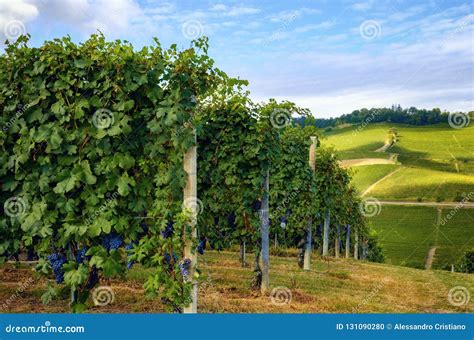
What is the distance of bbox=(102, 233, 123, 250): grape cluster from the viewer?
7105mm

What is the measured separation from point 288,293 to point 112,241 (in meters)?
4.85

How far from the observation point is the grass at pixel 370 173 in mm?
82188

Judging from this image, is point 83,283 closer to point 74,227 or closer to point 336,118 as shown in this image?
point 74,227

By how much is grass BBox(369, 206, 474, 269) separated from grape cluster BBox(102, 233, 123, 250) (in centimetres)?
5185

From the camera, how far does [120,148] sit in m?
7.00

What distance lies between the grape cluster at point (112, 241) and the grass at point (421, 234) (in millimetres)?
51852

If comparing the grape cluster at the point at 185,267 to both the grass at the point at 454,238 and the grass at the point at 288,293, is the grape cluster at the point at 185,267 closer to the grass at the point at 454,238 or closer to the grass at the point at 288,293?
the grass at the point at 288,293

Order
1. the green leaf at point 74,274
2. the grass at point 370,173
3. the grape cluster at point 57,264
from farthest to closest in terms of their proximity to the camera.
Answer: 1. the grass at point 370,173
2. the grape cluster at point 57,264
3. the green leaf at point 74,274

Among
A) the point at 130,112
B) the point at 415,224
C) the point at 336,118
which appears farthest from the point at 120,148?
the point at 336,118

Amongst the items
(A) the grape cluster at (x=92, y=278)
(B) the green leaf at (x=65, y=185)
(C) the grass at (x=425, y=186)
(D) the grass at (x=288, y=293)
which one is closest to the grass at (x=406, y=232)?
(C) the grass at (x=425, y=186)

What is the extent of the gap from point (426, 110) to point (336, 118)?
80.0ft

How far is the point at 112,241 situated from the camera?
280 inches

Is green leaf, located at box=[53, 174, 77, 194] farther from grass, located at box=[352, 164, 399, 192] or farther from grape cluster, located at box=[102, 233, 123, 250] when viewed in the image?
grass, located at box=[352, 164, 399, 192]

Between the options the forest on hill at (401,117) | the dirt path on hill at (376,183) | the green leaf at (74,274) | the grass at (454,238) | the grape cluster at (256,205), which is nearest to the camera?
the green leaf at (74,274)
